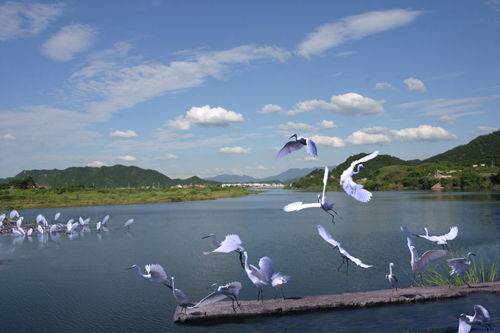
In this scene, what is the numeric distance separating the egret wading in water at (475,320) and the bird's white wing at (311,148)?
527 centimetres

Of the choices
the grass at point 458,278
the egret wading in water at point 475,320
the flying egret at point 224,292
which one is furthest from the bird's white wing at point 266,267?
the grass at point 458,278

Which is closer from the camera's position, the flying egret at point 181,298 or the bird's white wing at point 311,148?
the bird's white wing at point 311,148

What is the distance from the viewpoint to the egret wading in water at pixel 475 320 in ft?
29.3

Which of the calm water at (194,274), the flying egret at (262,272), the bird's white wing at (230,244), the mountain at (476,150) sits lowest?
the calm water at (194,274)

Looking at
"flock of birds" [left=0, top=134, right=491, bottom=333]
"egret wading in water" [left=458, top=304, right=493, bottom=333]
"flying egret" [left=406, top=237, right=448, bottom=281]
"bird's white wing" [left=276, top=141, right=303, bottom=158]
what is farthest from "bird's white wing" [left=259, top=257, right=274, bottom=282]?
"bird's white wing" [left=276, top=141, right=303, bottom=158]

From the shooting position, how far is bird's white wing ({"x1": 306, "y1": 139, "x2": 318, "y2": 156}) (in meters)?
5.48

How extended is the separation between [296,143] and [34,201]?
69.2 m

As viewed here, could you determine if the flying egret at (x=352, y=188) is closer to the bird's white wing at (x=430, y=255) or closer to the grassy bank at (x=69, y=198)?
the bird's white wing at (x=430, y=255)

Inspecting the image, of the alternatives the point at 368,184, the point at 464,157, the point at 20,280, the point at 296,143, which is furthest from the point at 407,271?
the point at 464,157

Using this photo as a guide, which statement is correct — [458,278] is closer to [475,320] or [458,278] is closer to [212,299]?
[475,320]

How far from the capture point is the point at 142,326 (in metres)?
11.8

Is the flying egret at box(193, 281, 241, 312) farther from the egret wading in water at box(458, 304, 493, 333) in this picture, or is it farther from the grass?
the grass

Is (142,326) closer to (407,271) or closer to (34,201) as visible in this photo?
(407,271)

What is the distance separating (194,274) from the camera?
17594mm
